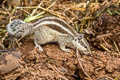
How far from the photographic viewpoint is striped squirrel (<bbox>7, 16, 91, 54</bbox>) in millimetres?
5398

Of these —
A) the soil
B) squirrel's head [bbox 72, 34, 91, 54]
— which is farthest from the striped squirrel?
the soil

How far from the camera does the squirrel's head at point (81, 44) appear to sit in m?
5.62

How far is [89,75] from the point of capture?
5023mm

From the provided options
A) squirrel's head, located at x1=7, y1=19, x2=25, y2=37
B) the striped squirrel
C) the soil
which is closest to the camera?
the soil

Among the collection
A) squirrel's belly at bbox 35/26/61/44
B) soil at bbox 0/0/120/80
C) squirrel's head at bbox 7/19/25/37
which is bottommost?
soil at bbox 0/0/120/80

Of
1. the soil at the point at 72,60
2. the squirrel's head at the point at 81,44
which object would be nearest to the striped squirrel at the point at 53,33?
the squirrel's head at the point at 81,44

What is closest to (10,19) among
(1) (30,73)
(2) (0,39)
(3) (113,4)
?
(2) (0,39)

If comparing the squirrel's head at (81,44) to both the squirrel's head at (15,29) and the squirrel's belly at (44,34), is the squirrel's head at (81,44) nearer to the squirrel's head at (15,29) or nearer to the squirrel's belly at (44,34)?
the squirrel's belly at (44,34)

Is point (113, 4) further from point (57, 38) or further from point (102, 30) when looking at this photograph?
point (57, 38)

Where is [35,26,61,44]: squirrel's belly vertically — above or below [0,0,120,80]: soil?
above

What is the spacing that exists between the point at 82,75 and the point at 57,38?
3.74 feet

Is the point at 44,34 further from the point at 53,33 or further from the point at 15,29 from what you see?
the point at 15,29

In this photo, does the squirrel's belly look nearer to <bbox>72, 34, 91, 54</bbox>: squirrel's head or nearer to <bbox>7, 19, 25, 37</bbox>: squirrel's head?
<bbox>7, 19, 25, 37</bbox>: squirrel's head

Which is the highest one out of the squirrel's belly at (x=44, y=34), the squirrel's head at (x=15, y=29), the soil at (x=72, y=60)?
the squirrel's head at (x=15, y=29)
